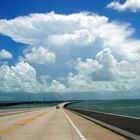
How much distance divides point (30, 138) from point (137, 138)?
505cm

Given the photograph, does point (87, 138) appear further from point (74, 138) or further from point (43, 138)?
point (43, 138)

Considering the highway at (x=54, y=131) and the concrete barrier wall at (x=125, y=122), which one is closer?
the concrete barrier wall at (x=125, y=122)

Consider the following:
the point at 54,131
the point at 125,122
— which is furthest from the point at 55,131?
the point at 125,122

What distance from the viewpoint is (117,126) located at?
24.3 metres

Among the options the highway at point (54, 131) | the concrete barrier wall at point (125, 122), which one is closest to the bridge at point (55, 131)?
the highway at point (54, 131)

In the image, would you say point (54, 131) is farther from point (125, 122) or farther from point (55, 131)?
point (125, 122)

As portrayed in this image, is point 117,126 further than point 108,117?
No

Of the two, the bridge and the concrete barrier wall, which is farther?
the bridge

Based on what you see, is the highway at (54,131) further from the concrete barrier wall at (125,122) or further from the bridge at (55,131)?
the concrete barrier wall at (125,122)

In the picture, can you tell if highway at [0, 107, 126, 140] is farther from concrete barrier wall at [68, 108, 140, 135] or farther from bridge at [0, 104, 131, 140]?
concrete barrier wall at [68, 108, 140, 135]

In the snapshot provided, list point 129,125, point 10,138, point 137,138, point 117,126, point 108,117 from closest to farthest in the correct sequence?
1. point 137,138
2. point 10,138
3. point 129,125
4. point 117,126
5. point 108,117

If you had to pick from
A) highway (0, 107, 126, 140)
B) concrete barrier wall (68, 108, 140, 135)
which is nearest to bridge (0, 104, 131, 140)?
highway (0, 107, 126, 140)

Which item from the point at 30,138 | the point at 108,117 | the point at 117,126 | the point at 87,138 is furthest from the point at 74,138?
the point at 108,117

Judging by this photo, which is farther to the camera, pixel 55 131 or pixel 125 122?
pixel 55 131
